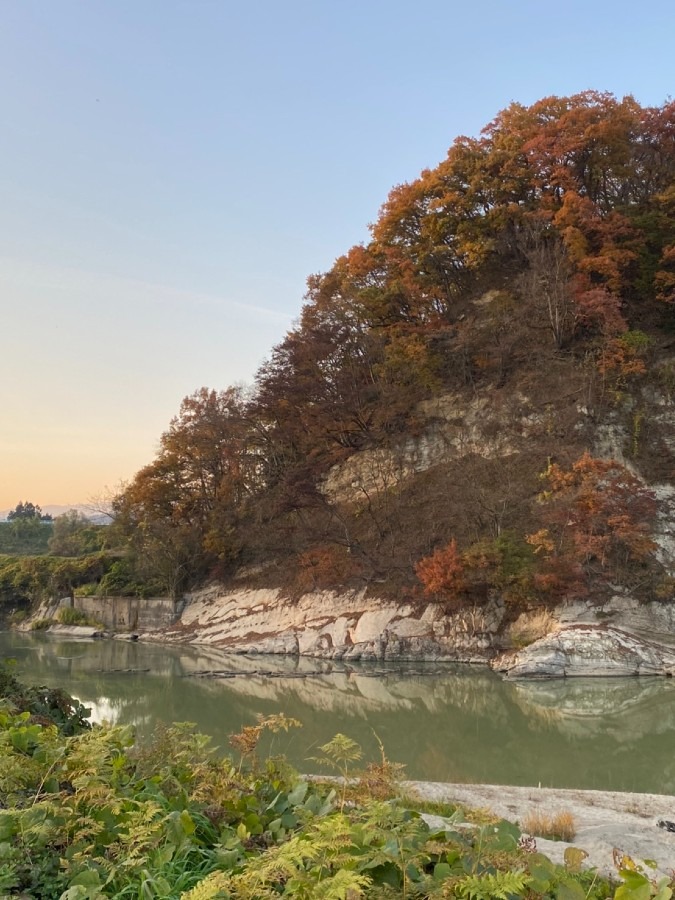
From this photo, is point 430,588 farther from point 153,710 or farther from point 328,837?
point 328,837

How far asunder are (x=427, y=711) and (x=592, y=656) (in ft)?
18.5

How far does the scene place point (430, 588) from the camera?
69.4 ft

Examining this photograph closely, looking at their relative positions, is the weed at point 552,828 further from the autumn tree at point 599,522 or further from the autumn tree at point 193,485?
the autumn tree at point 193,485

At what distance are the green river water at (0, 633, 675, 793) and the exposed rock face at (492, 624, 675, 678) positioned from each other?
18.9 inches

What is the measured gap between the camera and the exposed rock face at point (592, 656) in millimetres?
17219

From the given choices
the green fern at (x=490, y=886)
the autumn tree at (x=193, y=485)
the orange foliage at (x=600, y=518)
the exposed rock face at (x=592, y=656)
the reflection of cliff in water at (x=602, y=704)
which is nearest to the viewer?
the green fern at (x=490, y=886)

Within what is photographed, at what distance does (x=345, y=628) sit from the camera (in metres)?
23.4

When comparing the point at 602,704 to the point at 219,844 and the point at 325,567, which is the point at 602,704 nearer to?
the point at 325,567

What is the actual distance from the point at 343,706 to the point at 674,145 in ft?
101

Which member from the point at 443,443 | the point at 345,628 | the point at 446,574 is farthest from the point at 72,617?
the point at 446,574

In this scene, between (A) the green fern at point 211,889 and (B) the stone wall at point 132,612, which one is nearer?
(A) the green fern at point 211,889

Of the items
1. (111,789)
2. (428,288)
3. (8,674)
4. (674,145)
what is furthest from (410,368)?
(111,789)

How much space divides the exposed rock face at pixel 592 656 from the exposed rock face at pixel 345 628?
2.54m

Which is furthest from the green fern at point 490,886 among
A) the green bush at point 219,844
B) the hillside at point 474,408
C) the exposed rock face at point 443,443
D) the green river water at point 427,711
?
the exposed rock face at point 443,443
